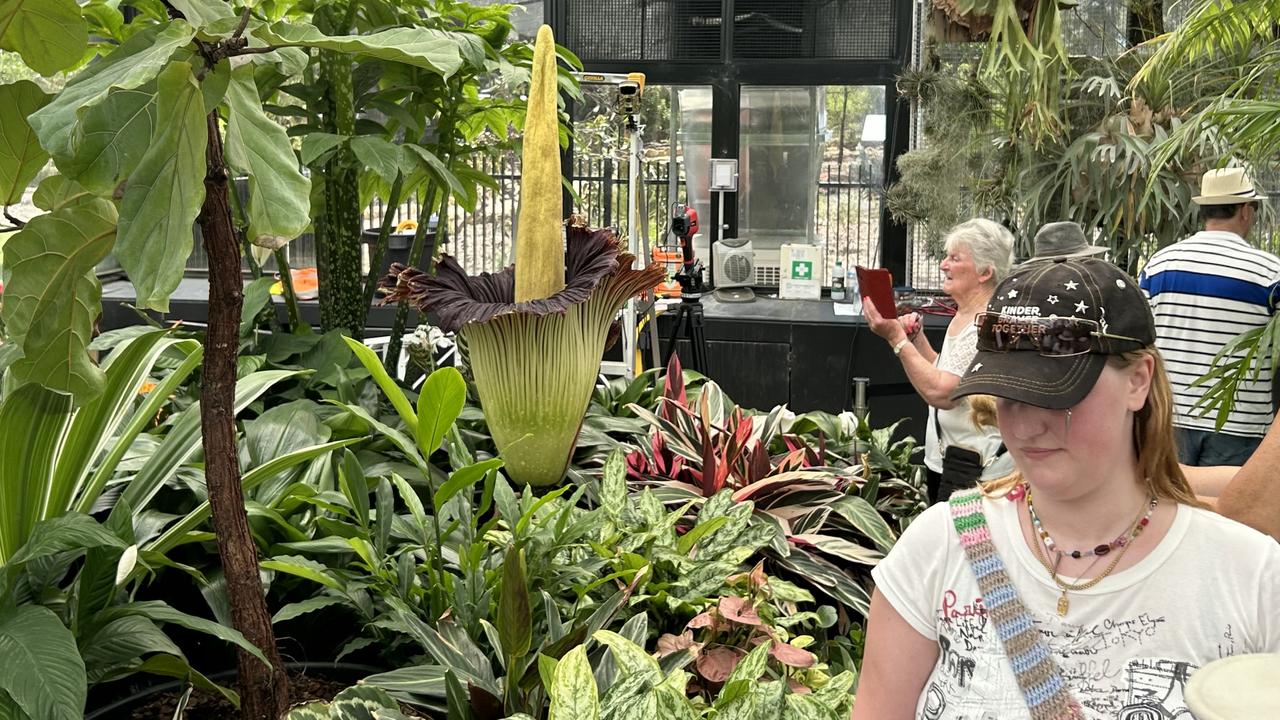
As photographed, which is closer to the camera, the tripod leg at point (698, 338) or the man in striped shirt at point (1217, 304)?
the man in striped shirt at point (1217, 304)

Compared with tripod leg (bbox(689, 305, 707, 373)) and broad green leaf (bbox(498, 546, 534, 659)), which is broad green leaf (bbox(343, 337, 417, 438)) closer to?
broad green leaf (bbox(498, 546, 534, 659))

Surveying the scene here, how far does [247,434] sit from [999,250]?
5.81 ft

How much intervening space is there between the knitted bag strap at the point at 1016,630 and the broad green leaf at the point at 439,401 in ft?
2.52

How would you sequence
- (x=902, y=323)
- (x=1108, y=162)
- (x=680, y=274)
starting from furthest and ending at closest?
(x=680, y=274)
(x=1108, y=162)
(x=902, y=323)

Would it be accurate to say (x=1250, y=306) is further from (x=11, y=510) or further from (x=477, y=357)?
(x=11, y=510)

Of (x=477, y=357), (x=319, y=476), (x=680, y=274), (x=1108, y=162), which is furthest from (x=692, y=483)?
(x=1108, y=162)

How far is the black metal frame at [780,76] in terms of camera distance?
589 centimetres

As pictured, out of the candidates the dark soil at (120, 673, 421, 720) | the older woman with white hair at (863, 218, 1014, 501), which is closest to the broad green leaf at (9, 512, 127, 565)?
the dark soil at (120, 673, 421, 720)

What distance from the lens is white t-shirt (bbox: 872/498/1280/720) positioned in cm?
96

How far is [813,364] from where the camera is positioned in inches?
211

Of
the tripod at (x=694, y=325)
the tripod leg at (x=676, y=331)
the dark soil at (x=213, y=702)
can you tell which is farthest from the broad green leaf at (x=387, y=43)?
the tripod at (x=694, y=325)

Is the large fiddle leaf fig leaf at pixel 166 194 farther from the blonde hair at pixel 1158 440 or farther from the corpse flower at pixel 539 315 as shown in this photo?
the corpse flower at pixel 539 315

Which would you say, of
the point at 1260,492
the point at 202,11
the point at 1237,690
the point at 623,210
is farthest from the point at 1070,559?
the point at 623,210

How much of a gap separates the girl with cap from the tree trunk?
659 mm
